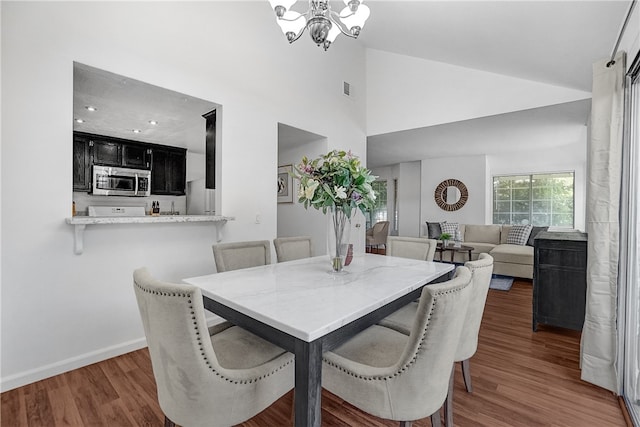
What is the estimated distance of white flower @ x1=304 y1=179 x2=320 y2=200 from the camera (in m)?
1.61

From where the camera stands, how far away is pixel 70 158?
6.59 ft

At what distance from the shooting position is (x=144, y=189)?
4723 mm

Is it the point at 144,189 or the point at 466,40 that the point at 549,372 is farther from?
the point at 144,189

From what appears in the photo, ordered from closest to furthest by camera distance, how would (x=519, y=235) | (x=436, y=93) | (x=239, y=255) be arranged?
(x=239, y=255) < (x=436, y=93) < (x=519, y=235)

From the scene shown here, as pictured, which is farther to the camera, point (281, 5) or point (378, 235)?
point (378, 235)

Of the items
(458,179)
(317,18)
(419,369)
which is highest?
(317,18)

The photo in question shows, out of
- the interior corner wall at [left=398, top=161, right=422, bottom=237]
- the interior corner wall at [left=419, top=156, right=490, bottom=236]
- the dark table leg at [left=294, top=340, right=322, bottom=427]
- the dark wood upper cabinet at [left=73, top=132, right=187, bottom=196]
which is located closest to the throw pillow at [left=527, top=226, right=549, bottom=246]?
the interior corner wall at [left=419, top=156, right=490, bottom=236]

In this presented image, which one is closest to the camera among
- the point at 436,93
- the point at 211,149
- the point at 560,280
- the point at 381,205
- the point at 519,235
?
the point at 560,280

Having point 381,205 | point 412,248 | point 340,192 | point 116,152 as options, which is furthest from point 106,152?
point 381,205

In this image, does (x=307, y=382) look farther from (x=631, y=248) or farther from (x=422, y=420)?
(x=631, y=248)

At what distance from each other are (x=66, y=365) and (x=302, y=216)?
113 inches

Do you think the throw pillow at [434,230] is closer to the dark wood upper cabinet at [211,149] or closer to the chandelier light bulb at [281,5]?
the dark wood upper cabinet at [211,149]

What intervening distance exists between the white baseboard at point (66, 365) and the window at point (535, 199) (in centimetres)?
709

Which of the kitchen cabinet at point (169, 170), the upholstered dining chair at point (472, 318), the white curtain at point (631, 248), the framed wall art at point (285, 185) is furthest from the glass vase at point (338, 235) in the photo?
the kitchen cabinet at point (169, 170)
